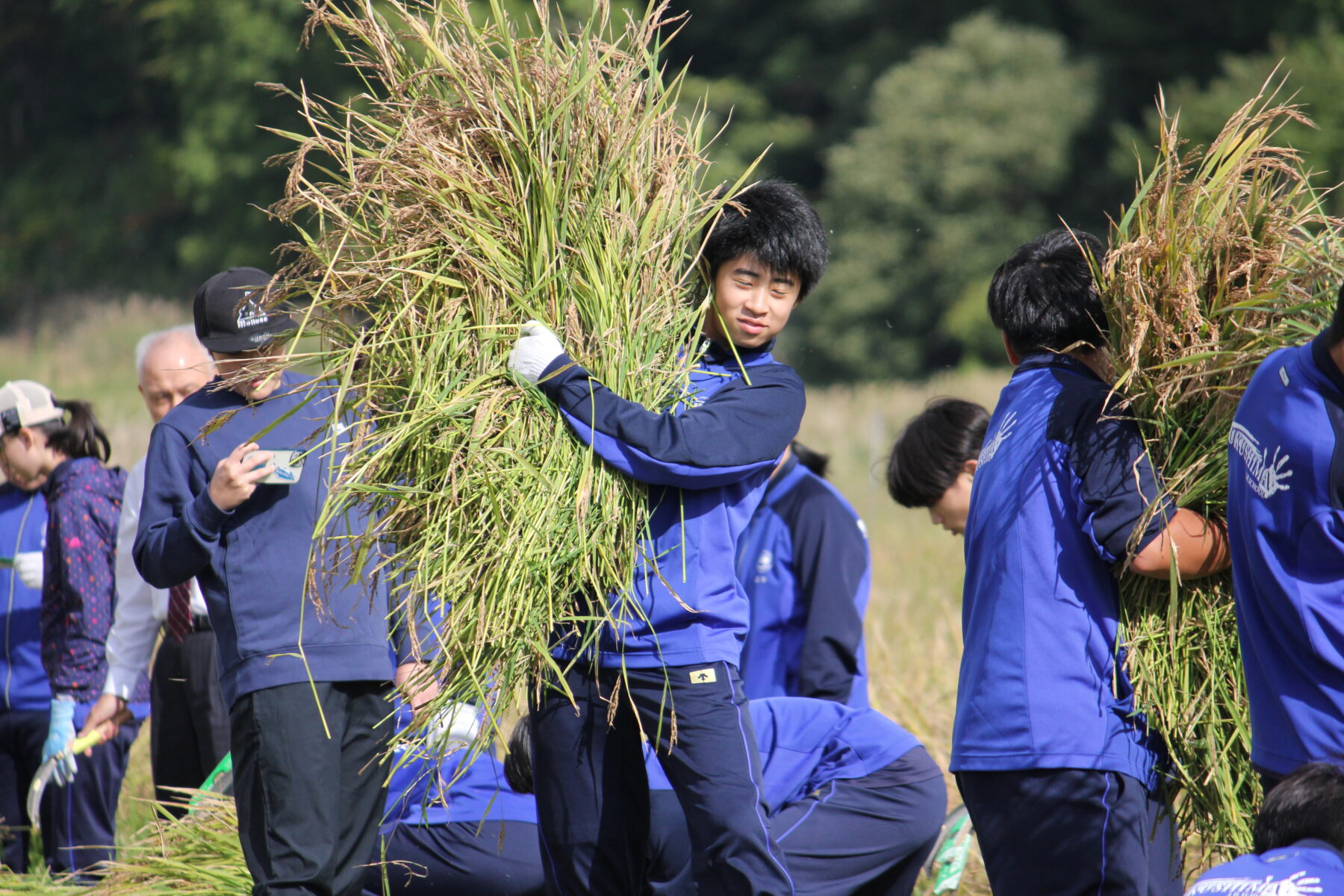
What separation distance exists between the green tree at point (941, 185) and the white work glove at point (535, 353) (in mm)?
Answer: 21331

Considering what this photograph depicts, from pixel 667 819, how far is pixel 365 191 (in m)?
1.57

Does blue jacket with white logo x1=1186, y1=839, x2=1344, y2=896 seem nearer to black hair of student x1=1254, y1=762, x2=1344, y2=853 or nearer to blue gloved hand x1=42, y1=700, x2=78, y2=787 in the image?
black hair of student x1=1254, y1=762, x2=1344, y2=853

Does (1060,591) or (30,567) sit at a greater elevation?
(30,567)

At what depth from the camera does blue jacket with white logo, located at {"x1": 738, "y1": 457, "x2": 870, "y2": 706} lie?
3.97 metres

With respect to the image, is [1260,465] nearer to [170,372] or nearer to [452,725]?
[452,725]

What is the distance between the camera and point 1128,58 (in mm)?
24266

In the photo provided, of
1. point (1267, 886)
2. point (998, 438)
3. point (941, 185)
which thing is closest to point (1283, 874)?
point (1267, 886)

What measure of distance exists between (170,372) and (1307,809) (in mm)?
3576

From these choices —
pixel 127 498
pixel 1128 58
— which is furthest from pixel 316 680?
pixel 1128 58

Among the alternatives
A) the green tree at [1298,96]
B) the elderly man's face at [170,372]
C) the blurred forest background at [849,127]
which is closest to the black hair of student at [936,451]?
the elderly man's face at [170,372]

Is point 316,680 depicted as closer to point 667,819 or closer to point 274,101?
point 667,819

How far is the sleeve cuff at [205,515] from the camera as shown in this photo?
2.68 metres

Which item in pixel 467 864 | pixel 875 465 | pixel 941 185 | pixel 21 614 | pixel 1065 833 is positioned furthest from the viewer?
pixel 941 185

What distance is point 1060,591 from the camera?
7.20 ft
